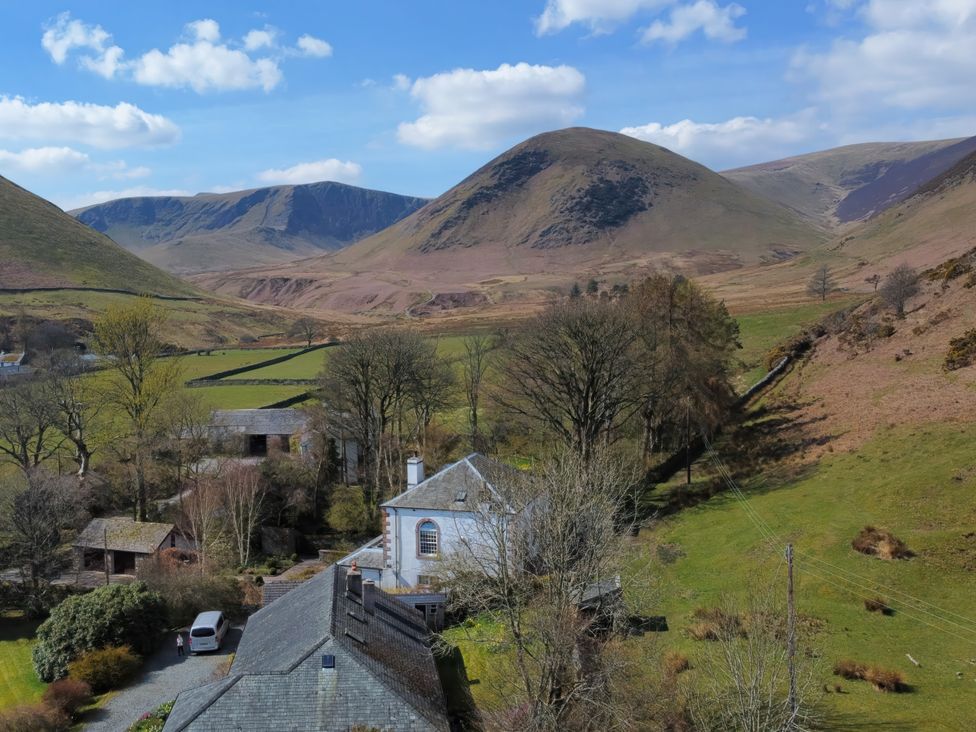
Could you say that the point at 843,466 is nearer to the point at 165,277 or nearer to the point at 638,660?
the point at 638,660

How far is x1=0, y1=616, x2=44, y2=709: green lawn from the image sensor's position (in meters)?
25.2

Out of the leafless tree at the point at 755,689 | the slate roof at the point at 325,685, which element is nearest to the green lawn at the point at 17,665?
the slate roof at the point at 325,685

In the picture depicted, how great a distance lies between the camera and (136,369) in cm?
4244

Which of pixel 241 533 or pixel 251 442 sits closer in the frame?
pixel 241 533

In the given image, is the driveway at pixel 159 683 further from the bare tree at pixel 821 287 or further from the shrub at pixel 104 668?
the bare tree at pixel 821 287

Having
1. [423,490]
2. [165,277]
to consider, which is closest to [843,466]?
[423,490]

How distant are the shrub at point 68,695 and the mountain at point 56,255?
151 metres

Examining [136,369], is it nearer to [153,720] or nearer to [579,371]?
[153,720]

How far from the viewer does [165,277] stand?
7682 inches

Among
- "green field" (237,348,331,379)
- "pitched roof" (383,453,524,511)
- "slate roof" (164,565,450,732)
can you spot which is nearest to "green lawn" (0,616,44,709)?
"slate roof" (164,565,450,732)

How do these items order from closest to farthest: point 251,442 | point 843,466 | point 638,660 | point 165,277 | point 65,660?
point 638,660, point 65,660, point 843,466, point 251,442, point 165,277

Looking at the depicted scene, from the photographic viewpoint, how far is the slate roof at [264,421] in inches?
2074

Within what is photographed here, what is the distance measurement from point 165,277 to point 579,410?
604 feet

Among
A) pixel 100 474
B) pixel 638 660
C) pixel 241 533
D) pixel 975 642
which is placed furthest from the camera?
pixel 100 474
